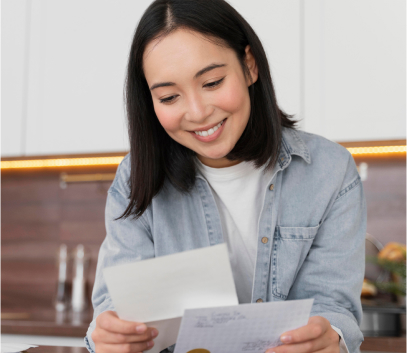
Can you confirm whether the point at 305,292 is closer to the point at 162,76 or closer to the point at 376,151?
the point at 162,76

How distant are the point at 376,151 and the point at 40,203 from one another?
1.75 meters

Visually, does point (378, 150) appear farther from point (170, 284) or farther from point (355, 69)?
point (170, 284)

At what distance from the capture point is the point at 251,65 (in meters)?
1.03

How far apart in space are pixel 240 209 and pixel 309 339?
392 mm

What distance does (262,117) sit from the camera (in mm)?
1065

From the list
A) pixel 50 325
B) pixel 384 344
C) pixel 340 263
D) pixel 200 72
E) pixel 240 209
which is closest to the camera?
pixel 200 72

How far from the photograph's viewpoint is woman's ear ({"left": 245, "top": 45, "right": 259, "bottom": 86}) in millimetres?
1013

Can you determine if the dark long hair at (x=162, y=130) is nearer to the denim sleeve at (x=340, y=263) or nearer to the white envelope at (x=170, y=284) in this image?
the denim sleeve at (x=340, y=263)

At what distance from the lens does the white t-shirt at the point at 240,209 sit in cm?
107

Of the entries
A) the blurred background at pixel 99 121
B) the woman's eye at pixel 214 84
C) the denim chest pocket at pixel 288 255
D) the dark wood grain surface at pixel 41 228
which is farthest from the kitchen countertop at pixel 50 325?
the woman's eye at pixel 214 84

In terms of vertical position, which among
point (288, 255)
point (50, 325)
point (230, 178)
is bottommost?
point (50, 325)

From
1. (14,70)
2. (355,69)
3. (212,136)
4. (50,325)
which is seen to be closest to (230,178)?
(212,136)

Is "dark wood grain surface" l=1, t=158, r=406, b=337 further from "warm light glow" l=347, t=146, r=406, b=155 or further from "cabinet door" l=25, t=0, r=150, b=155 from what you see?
"warm light glow" l=347, t=146, r=406, b=155

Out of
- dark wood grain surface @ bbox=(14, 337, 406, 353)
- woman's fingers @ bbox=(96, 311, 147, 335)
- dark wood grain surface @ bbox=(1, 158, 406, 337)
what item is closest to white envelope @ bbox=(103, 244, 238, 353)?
woman's fingers @ bbox=(96, 311, 147, 335)
